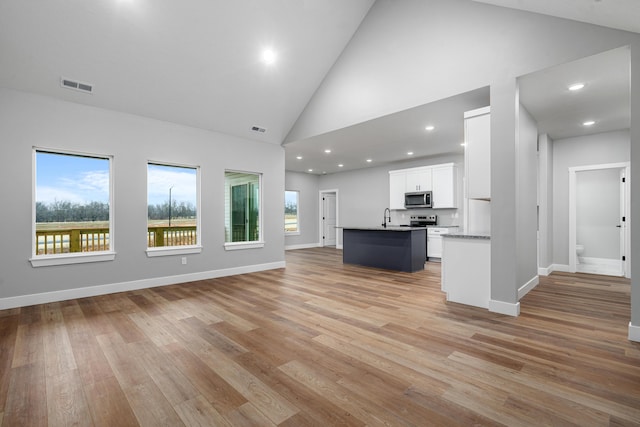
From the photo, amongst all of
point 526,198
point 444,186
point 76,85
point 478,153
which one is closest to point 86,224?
point 76,85

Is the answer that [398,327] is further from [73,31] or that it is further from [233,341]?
[73,31]

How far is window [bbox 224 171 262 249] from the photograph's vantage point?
5.93 metres

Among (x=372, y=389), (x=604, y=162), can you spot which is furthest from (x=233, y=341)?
(x=604, y=162)

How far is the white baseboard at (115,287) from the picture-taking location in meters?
3.70

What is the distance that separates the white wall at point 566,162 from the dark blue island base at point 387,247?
8.20 feet

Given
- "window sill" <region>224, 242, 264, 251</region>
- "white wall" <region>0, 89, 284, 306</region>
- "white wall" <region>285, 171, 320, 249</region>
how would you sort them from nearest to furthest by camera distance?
"white wall" <region>0, 89, 284, 306</region>
"window sill" <region>224, 242, 264, 251</region>
"white wall" <region>285, 171, 320, 249</region>

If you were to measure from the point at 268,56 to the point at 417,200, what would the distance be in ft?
16.6

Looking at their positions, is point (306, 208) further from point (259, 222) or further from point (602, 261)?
point (602, 261)

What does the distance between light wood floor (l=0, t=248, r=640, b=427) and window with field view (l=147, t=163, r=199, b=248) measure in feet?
4.16

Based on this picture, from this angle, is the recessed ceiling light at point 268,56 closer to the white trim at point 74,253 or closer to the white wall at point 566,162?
the white trim at point 74,253

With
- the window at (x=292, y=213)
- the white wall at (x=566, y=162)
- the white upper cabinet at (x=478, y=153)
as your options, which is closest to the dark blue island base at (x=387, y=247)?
the white upper cabinet at (x=478, y=153)

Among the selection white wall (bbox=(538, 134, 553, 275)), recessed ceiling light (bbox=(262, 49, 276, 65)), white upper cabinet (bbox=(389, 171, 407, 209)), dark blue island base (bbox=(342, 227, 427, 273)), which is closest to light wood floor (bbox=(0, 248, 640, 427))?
white wall (bbox=(538, 134, 553, 275))

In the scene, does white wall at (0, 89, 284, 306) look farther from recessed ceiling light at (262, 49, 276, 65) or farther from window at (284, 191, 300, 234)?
window at (284, 191, 300, 234)

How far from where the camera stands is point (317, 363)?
226 cm
